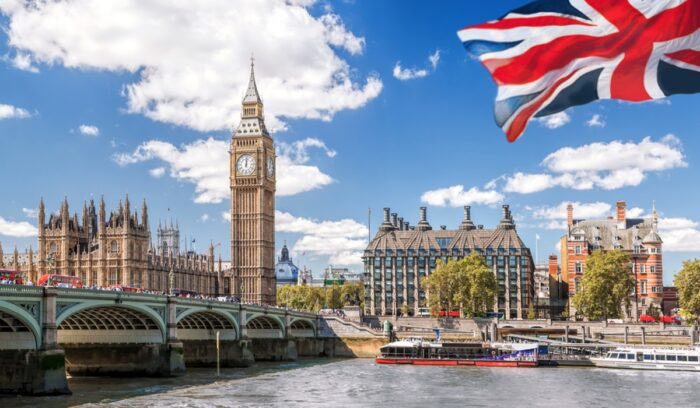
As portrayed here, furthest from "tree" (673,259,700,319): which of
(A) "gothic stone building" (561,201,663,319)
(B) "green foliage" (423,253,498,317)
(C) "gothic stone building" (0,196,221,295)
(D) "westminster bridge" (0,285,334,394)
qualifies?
(C) "gothic stone building" (0,196,221,295)

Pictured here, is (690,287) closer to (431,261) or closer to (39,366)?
(431,261)

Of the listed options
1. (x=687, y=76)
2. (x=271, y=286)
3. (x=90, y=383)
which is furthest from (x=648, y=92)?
(x=271, y=286)

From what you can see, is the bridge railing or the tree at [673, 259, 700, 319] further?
the tree at [673, 259, 700, 319]

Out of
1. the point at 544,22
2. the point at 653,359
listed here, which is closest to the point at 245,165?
the point at 653,359

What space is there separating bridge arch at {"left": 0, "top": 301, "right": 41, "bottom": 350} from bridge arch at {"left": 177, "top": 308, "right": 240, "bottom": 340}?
108 feet

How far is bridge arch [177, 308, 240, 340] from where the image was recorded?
296 ft

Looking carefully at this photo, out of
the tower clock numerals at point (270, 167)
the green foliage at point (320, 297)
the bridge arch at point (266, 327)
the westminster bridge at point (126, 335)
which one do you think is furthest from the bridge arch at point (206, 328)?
the tower clock numerals at point (270, 167)

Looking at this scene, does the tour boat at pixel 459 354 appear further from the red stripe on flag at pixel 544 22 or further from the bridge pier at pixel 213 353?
the red stripe on flag at pixel 544 22

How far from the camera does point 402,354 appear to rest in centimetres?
9650

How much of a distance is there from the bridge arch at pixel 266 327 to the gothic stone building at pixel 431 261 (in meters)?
52.3

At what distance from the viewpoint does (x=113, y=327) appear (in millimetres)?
75000

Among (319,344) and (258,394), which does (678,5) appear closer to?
(258,394)

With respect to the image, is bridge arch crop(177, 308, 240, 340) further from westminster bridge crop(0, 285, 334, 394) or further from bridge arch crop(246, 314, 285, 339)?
bridge arch crop(246, 314, 285, 339)

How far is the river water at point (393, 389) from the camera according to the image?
5572cm
